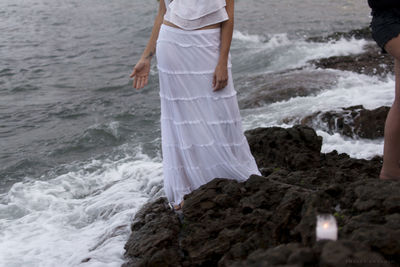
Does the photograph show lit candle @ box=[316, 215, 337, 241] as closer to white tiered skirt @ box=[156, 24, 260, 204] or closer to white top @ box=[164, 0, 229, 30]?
white tiered skirt @ box=[156, 24, 260, 204]

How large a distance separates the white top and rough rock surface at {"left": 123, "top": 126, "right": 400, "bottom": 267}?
1.19 metres

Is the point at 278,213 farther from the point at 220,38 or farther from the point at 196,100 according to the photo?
the point at 220,38

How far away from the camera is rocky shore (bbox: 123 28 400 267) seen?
242 cm

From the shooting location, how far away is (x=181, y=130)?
12.6ft

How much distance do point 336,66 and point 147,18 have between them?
1012 cm

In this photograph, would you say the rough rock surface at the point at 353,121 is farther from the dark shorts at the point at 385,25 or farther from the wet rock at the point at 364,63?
the wet rock at the point at 364,63

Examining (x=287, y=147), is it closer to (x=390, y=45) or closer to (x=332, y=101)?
(x=390, y=45)

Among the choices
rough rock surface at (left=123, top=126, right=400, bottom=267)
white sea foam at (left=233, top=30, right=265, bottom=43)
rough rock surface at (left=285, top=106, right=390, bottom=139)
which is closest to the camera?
rough rock surface at (left=123, top=126, right=400, bottom=267)

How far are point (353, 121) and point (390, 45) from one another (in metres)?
3.29

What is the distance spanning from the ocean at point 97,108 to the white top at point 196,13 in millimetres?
1844

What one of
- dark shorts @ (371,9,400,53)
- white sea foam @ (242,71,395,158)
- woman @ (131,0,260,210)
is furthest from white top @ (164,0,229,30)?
white sea foam @ (242,71,395,158)

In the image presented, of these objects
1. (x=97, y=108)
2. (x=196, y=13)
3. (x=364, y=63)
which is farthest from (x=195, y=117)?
(x=364, y=63)

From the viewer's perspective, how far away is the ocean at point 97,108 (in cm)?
514

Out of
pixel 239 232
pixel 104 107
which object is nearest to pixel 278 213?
pixel 239 232
